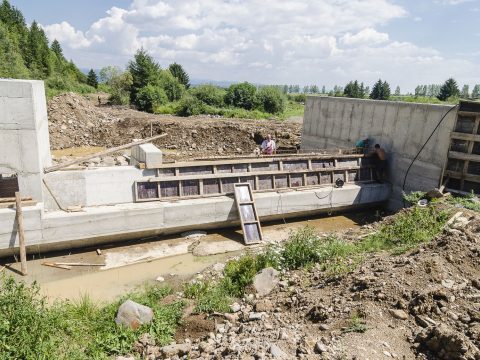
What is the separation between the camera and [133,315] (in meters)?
6.41

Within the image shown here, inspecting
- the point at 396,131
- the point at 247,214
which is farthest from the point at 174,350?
the point at 396,131

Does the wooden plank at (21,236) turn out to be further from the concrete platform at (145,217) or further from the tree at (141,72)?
the tree at (141,72)

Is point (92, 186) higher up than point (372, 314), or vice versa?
point (92, 186)

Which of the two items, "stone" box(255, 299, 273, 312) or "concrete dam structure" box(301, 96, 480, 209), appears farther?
"concrete dam structure" box(301, 96, 480, 209)

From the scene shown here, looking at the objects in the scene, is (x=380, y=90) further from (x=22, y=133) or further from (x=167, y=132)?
(x=22, y=133)

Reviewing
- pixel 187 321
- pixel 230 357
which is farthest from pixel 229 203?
pixel 230 357

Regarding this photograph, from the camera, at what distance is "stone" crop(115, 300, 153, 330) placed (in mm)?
6344

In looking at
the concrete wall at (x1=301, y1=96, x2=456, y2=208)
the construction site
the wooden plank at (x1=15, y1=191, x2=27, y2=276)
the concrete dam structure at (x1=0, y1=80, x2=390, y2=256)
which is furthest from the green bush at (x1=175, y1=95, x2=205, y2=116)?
the wooden plank at (x1=15, y1=191, x2=27, y2=276)

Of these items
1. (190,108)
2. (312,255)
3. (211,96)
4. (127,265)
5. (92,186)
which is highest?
(211,96)

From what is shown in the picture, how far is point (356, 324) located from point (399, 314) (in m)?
0.70

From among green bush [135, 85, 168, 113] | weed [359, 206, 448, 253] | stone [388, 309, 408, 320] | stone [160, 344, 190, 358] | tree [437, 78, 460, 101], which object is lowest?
stone [160, 344, 190, 358]

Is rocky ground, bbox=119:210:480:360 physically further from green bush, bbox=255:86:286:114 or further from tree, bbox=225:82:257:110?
tree, bbox=225:82:257:110

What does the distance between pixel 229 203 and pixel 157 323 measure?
6.14 metres

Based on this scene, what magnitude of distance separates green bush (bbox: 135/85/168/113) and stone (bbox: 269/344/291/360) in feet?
118
